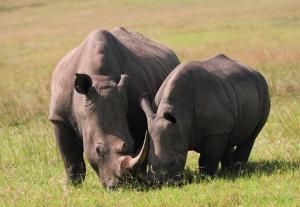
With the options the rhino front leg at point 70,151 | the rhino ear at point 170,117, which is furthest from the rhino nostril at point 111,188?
the rhino front leg at point 70,151

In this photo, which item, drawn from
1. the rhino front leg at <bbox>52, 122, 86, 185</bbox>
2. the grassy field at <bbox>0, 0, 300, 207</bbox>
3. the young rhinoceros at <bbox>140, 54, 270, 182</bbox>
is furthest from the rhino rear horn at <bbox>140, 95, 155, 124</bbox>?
the rhino front leg at <bbox>52, 122, 86, 185</bbox>

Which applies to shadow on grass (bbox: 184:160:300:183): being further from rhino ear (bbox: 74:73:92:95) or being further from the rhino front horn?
rhino ear (bbox: 74:73:92:95)

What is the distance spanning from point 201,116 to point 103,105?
3.89 feet

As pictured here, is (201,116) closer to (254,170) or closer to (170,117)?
(170,117)

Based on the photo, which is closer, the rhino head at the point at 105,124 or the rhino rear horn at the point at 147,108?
the rhino head at the point at 105,124

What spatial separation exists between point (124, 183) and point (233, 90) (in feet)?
7.02

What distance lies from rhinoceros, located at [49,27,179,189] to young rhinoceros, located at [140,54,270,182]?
328mm

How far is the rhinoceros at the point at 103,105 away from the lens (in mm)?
8141

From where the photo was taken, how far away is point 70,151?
9.23 metres

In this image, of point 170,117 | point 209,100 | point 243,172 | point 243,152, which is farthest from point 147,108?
point 243,152

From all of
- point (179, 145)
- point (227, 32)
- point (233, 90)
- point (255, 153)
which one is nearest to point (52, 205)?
point (179, 145)

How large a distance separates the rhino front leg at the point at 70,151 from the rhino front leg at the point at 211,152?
5.07 ft

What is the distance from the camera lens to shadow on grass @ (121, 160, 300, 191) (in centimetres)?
815

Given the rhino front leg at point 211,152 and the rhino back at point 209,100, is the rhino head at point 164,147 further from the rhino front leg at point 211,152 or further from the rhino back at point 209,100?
the rhino front leg at point 211,152
